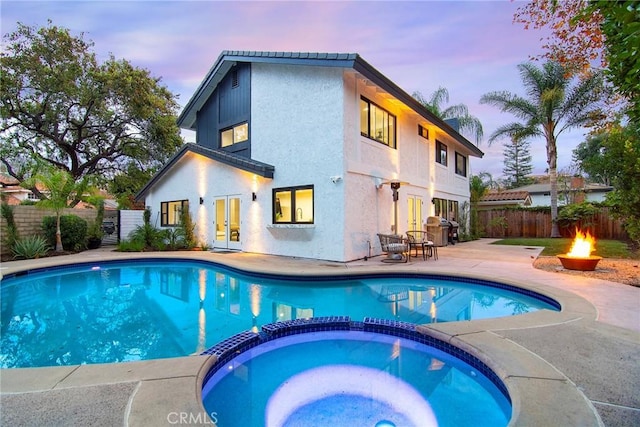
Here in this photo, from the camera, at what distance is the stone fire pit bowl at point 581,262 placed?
7898mm

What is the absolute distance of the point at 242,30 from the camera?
13.4m

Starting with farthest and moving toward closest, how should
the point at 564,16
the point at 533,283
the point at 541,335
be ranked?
the point at 564,16 → the point at 533,283 → the point at 541,335

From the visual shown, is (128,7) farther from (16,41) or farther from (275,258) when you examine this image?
(16,41)

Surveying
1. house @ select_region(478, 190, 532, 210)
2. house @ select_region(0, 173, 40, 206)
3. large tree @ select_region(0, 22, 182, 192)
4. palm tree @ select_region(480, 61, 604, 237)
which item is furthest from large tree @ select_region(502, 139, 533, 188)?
house @ select_region(0, 173, 40, 206)

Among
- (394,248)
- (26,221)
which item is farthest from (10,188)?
(394,248)

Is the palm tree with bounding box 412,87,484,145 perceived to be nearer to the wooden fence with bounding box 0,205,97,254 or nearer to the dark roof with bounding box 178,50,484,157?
the dark roof with bounding box 178,50,484,157

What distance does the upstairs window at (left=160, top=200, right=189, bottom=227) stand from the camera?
615 inches

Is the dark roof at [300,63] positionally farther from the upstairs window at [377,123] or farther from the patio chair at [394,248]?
the patio chair at [394,248]

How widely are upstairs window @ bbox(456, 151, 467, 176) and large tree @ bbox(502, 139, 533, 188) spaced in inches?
1354

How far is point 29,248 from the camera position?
11.7m

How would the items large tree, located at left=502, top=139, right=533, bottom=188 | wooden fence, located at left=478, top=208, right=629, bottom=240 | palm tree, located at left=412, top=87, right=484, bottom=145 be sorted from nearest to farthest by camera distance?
wooden fence, located at left=478, top=208, right=629, bottom=240 < palm tree, located at left=412, top=87, right=484, bottom=145 < large tree, located at left=502, top=139, right=533, bottom=188

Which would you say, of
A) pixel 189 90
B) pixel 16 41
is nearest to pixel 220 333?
pixel 16 41

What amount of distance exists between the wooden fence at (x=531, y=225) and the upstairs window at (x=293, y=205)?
14657mm

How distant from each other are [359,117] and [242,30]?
22.7 ft
